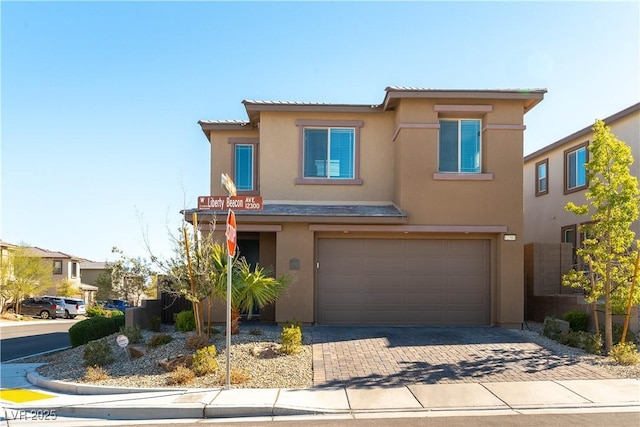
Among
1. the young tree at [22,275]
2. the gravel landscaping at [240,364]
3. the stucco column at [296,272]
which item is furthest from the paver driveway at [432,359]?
the young tree at [22,275]

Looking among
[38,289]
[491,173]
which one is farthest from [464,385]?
[38,289]

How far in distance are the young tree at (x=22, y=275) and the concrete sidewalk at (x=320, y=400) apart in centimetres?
2784

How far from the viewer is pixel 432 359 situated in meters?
10.8

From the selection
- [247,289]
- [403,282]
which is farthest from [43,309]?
[403,282]

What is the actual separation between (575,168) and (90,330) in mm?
16745

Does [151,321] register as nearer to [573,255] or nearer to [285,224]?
[285,224]

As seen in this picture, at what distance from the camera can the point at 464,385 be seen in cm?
915

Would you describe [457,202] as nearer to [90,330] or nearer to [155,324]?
[155,324]

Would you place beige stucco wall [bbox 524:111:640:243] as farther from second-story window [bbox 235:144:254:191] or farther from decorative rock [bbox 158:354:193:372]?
decorative rock [bbox 158:354:193:372]

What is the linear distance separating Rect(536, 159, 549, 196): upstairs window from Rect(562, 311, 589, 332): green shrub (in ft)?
30.3

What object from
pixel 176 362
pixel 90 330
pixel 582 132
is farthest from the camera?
pixel 582 132

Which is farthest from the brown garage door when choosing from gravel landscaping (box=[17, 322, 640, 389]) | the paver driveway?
gravel landscaping (box=[17, 322, 640, 389])

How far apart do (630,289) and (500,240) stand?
376 centimetres

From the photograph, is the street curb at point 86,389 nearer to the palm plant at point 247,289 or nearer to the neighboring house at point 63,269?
the palm plant at point 247,289
